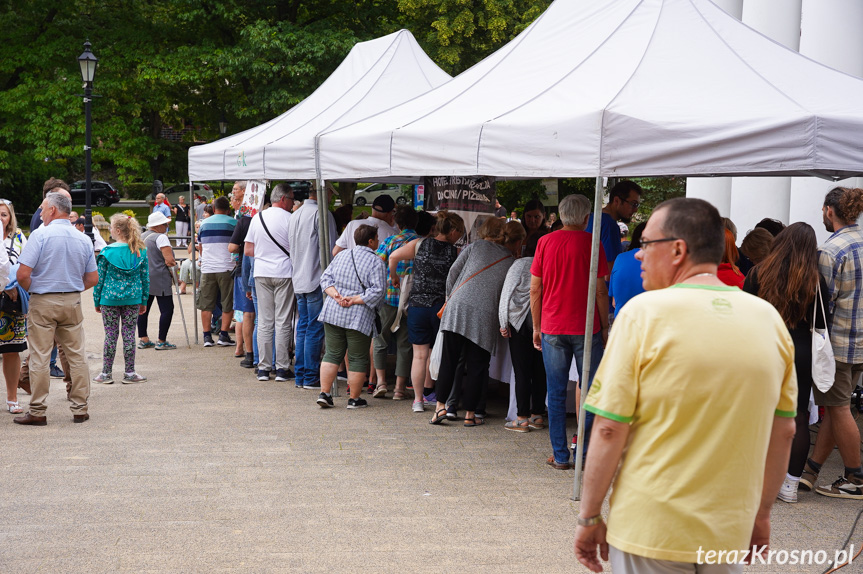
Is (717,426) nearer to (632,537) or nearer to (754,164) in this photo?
(632,537)

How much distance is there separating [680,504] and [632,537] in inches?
6.4

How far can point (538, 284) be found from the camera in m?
6.16

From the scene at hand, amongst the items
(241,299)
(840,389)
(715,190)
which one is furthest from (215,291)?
(840,389)

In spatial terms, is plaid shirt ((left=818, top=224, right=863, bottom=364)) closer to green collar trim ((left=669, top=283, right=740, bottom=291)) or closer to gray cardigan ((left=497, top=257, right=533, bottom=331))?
gray cardigan ((left=497, top=257, right=533, bottom=331))

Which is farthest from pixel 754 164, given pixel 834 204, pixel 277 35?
pixel 277 35

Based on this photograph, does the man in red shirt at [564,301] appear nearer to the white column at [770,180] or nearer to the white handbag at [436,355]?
the white handbag at [436,355]

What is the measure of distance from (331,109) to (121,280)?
3.24m

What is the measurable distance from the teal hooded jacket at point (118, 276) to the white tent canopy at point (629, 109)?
8.69ft

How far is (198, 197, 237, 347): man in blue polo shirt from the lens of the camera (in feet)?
36.0

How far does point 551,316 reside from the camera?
6039mm

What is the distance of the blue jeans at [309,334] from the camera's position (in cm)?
891

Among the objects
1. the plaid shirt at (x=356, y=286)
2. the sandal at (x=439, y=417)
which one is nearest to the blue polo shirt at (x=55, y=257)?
the plaid shirt at (x=356, y=286)

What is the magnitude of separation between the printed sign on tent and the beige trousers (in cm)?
363

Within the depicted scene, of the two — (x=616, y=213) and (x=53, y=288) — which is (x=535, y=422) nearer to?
(x=616, y=213)
